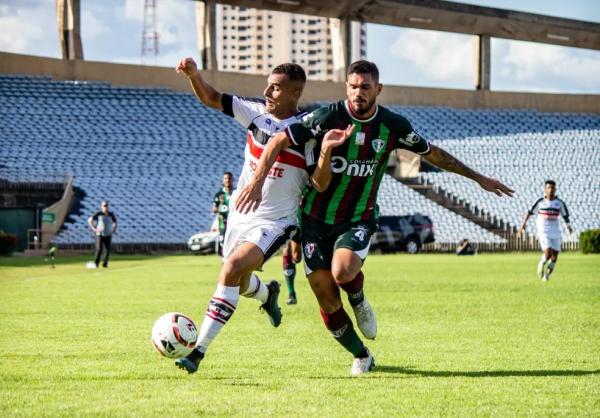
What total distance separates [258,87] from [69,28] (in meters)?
10.7

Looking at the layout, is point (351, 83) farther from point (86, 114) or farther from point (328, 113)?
point (86, 114)

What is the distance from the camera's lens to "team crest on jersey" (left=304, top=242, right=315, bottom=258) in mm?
8219

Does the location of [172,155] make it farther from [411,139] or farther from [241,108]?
[411,139]

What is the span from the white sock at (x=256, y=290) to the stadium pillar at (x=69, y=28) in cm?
4543

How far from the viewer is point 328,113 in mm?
7980

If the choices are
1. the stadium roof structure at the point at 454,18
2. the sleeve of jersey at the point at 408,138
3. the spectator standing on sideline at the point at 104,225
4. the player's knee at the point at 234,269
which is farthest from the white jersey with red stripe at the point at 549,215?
the stadium roof structure at the point at 454,18

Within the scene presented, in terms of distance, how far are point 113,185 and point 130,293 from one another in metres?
28.5

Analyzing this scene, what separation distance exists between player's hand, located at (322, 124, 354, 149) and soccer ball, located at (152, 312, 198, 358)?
173cm

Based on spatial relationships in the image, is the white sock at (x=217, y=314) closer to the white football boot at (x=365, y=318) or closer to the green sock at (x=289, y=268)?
the white football boot at (x=365, y=318)

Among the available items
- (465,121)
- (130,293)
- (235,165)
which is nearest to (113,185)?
(235,165)

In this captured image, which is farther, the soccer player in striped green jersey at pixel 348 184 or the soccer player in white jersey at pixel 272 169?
the soccer player in white jersey at pixel 272 169

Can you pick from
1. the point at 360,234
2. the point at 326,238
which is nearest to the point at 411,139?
the point at 360,234

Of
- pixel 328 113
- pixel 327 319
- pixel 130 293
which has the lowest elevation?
pixel 130 293

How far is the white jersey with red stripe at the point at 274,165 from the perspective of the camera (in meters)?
8.18
